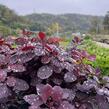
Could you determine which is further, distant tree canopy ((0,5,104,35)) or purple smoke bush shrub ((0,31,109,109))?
distant tree canopy ((0,5,104,35))

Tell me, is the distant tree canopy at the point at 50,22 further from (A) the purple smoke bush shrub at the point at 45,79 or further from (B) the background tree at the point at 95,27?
(A) the purple smoke bush shrub at the point at 45,79

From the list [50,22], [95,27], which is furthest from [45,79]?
[50,22]

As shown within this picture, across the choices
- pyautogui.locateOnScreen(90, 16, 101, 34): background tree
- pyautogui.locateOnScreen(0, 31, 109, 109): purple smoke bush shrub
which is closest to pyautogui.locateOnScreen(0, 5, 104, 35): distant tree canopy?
pyautogui.locateOnScreen(90, 16, 101, 34): background tree

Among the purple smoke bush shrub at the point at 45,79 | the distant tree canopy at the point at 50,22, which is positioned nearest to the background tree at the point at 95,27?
the distant tree canopy at the point at 50,22

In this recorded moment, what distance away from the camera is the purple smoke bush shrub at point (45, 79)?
2268 millimetres

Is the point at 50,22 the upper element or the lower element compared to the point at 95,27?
lower

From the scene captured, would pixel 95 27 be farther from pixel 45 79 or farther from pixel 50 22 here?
pixel 45 79

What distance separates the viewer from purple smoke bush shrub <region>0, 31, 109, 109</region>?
89.3 inches

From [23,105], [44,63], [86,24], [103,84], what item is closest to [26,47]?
[44,63]

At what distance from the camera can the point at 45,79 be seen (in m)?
2.37

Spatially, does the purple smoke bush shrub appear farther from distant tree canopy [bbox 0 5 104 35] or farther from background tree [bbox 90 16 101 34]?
background tree [bbox 90 16 101 34]

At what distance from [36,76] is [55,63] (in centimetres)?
15

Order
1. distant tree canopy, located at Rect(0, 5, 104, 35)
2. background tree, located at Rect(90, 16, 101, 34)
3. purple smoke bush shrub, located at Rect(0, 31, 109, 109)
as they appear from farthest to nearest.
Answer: background tree, located at Rect(90, 16, 101, 34) < distant tree canopy, located at Rect(0, 5, 104, 35) < purple smoke bush shrub, located at Rect(0, 31, 109, 109)

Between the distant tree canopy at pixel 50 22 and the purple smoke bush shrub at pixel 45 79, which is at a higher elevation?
the purple smoke bush shrub at pixel 45 79
